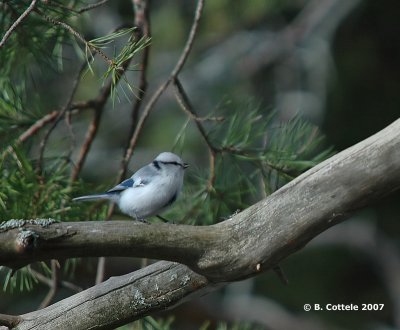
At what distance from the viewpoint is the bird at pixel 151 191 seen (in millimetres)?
2227

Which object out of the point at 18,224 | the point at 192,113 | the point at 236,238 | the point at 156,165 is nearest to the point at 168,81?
the point at 192,113

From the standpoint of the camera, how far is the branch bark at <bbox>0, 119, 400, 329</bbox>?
1.62 metres

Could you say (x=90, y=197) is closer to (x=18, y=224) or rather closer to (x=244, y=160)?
(x=244, y=160)

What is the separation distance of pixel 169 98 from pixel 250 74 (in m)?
0.55

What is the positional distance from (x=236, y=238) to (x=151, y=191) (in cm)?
60

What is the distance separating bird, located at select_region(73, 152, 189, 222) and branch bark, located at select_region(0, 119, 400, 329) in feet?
1.51

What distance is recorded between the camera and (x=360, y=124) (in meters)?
4.66

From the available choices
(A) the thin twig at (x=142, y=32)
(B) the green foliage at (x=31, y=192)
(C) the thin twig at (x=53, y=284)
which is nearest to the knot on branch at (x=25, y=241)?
(B) the green foliage at (x=31, y=192)

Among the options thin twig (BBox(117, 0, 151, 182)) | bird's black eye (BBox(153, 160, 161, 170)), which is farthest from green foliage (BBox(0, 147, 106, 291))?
thin twig (BBox(117, 0, 151, 182))

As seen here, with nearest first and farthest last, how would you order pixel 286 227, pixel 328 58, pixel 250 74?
pixel 286 227
pixel 328 58
pixel 250 74

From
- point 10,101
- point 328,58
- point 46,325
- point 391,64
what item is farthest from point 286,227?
point 391,64

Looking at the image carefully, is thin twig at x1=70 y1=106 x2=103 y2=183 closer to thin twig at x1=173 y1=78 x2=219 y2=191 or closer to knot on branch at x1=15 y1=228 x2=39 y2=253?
thin twig at x1=173 y1=78 x2=219 y2=191

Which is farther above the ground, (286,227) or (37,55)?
(37,55)

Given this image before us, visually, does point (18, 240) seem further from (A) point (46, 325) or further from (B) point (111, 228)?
(A) point (46, 325)
